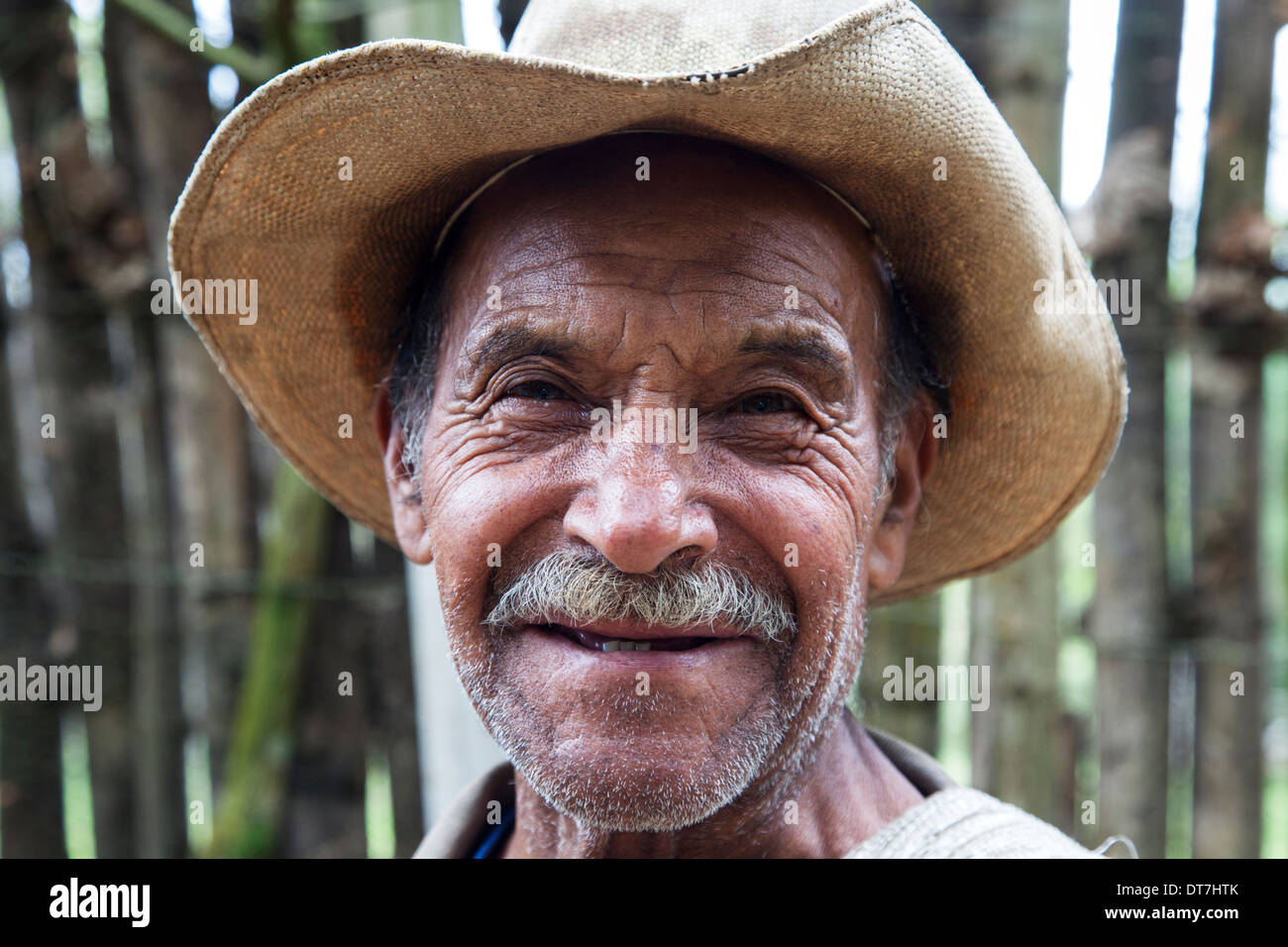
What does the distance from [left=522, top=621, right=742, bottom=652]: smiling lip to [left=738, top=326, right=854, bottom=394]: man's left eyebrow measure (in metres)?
0.38

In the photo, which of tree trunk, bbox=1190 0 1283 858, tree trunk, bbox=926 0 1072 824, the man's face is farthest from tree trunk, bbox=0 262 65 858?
tree trunk, bbox=1190 0 1283 858

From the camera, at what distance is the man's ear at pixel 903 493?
1.76m

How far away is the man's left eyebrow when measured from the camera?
1.49 m

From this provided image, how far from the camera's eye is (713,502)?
1.45 m

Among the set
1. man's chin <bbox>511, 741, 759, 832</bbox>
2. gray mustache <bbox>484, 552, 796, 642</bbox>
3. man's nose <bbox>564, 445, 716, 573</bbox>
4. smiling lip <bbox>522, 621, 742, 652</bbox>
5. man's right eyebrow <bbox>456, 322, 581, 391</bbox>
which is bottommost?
man's chin <bbox>511, 741, 759, 832</bbox>

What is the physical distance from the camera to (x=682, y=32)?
146cm

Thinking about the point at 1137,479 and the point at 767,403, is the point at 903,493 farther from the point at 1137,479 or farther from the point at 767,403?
the point at 1137,479

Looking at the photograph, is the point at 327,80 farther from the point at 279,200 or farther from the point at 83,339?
the point at 83,339

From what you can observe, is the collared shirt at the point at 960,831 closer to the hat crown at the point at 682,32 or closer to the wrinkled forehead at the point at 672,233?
the wrinkled forehead at the point at 672,233

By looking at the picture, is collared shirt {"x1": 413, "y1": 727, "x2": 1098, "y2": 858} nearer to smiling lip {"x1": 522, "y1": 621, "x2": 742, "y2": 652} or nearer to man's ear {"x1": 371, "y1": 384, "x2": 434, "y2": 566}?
smiling lip {"x1": 522, "y1": 621, "x2": 742, "y2": 652}

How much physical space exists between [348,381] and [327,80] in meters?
0.67

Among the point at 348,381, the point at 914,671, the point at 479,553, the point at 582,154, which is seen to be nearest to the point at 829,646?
the point at 479,553
